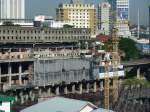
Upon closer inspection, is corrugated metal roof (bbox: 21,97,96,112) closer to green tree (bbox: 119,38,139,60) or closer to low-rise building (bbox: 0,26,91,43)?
low-rise building (bbox: 0,26,91,43)

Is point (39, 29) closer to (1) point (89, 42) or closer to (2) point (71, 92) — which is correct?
(1) point (89, 42)

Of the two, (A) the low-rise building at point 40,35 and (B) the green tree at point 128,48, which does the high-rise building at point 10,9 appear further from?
(B) the green tree at point 128,48

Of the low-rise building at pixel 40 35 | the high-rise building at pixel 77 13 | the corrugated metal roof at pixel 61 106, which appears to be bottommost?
the corrugated metal roof at pixel 61 106

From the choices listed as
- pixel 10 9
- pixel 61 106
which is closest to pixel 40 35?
pixel 10 9

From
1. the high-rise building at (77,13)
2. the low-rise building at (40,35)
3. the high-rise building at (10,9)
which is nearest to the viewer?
the low-rise building at (40,35)

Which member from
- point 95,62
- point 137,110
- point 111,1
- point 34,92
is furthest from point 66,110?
point 111,1

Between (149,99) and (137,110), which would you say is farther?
(149,99)

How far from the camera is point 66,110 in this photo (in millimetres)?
14570

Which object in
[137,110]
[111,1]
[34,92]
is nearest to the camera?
[137,110]

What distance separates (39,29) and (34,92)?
15.0 m

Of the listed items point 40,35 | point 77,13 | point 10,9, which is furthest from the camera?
point 77,13

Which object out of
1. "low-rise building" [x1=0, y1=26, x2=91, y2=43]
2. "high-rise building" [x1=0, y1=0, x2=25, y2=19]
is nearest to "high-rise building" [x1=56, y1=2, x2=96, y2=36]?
"high-rise building" [x1=0, y1=0, x2=25, y2=19]

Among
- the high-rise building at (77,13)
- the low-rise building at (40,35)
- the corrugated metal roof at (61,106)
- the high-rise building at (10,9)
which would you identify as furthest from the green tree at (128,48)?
the corrugated metal roof at (61,106)

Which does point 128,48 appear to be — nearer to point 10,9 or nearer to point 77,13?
point 77,13
